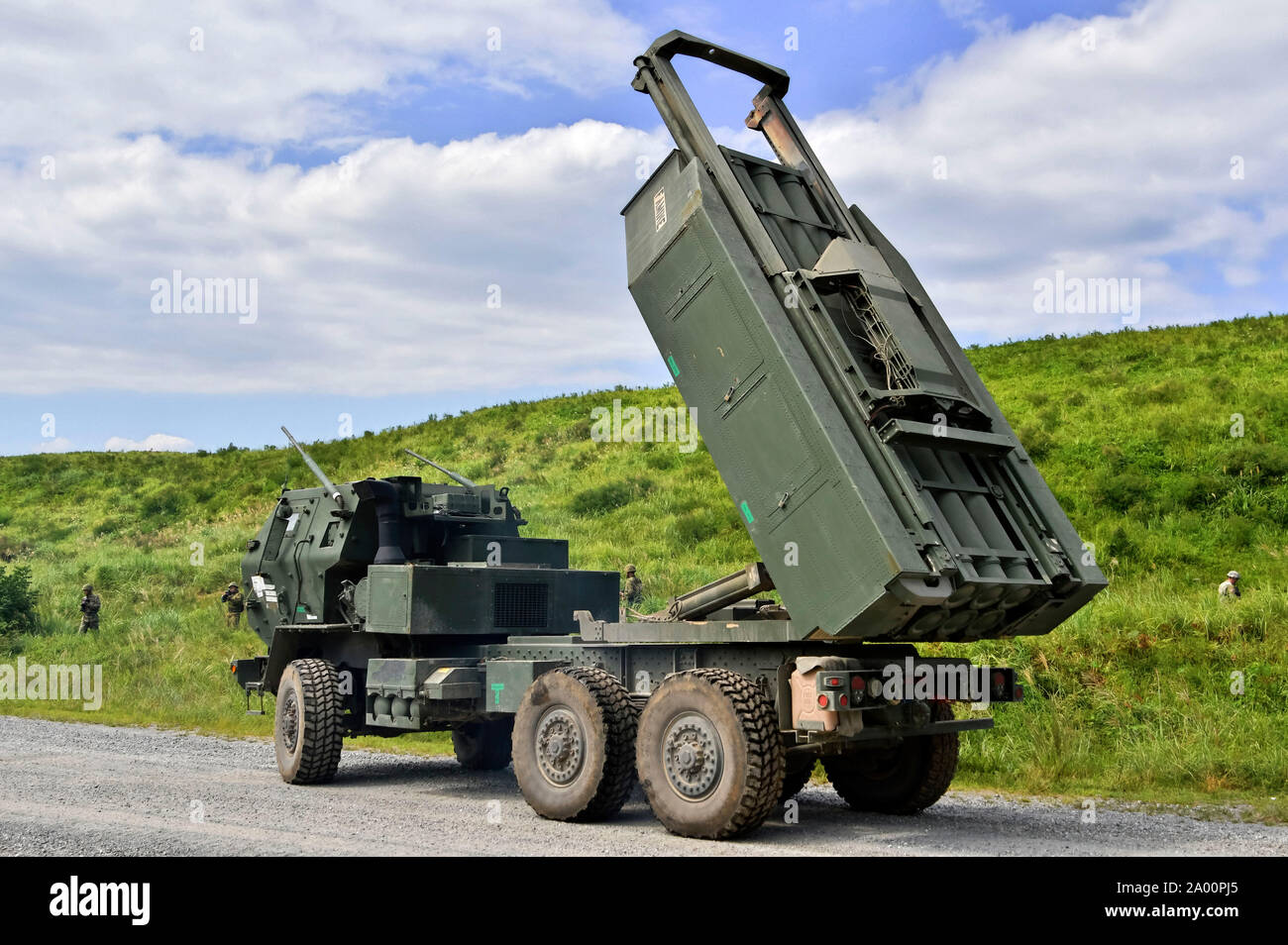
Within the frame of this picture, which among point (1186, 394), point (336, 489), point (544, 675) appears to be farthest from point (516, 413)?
point (544, 675)

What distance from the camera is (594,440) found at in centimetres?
3588

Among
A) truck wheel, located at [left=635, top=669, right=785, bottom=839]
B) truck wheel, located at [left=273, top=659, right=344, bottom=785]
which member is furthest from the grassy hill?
truck wheel, located at [left=635, top=669, right=785, bottom=839]

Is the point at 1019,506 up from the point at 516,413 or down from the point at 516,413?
down

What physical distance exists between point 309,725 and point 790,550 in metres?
5.44

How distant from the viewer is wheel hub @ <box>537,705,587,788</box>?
8.59m

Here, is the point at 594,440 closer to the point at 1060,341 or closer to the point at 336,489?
the point at 1060,341

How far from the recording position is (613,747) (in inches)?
330

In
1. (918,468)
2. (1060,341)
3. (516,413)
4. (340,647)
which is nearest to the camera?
(918,468)

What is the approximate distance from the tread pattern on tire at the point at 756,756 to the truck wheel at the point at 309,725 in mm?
4644

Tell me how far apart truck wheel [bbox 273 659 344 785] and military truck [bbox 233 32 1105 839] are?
824mm

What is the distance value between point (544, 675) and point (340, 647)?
3541 mm

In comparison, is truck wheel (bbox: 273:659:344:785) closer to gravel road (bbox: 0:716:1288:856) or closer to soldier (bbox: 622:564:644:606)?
gravel road (bbox: 0:716:1288:856)

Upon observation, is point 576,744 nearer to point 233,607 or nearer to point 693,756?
point 693,756

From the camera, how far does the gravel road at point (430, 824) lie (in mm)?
7273
